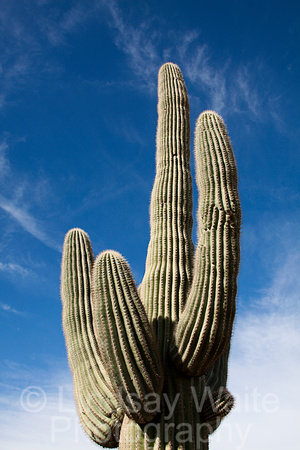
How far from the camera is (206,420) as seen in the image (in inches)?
181

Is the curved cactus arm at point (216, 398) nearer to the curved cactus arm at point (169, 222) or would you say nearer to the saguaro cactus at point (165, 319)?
the saguaro cactus at point (165, 319)

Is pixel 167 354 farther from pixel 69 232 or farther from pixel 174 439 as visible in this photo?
pixel 69 232

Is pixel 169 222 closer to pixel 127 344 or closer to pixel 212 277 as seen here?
pixel 212 277

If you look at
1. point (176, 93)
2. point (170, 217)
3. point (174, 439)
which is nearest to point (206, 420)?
point (174, 439)

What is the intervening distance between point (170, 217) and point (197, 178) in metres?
0.66

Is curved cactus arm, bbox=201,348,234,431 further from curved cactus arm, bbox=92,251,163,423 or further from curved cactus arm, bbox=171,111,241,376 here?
curved cactus arm, bbox=92,251,163,423

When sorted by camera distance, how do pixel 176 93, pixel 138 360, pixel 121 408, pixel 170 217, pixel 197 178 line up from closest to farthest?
1. pixel 138 360
2. pixel 121 408
3. pixel 197 178
4. pixel 170 217
5. pixel 176 93

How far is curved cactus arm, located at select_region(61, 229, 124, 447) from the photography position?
4.54 m

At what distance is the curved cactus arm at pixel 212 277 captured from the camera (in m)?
4.20

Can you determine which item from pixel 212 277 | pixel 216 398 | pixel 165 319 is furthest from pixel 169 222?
pixel 216 398

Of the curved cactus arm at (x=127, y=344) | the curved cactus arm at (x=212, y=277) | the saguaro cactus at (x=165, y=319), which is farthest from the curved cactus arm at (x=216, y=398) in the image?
the curved cactus arm at (x=127, y=344)

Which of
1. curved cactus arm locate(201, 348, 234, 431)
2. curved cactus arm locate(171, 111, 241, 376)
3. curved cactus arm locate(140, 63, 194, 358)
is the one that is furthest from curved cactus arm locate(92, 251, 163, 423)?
curved cactus arm locate(201, 348, 234, 431)

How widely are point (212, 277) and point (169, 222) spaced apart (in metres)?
1.28

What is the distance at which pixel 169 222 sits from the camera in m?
5.35
